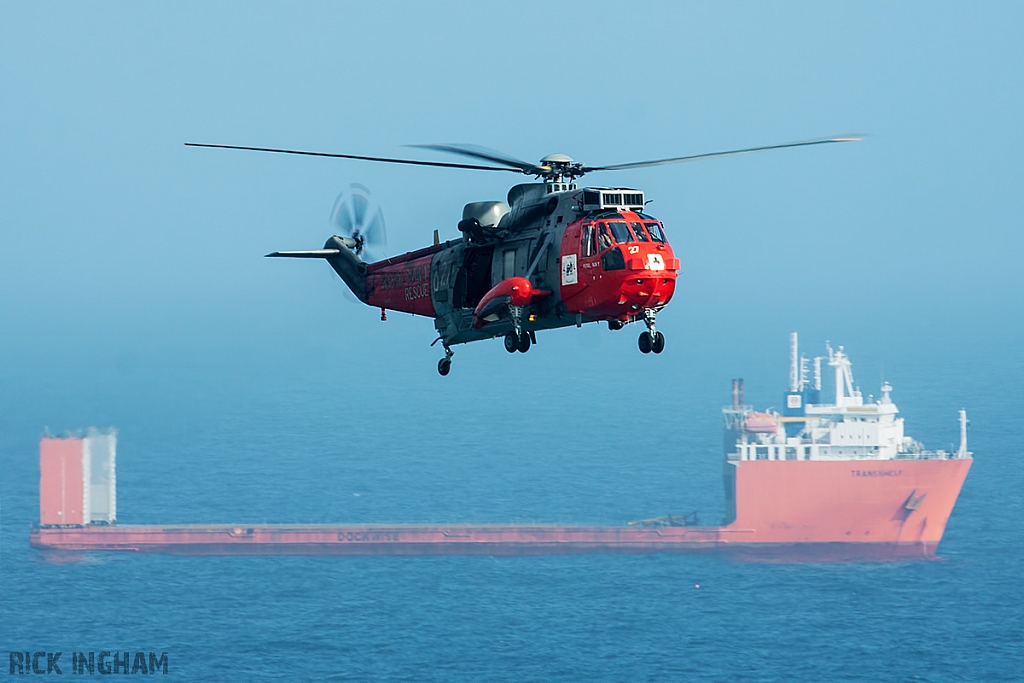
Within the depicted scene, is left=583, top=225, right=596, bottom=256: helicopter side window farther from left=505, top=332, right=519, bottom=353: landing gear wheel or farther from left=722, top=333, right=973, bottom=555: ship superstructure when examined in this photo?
left=722, top=333, right=973, bottom=555: ship superstructure

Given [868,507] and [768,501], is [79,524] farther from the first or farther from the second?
[868,507]

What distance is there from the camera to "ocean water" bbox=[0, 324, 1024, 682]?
106m

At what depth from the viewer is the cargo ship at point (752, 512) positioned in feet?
386

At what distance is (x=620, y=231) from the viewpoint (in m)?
24.6

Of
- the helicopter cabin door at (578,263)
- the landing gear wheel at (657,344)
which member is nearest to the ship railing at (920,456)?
the landing gear wheel at (657,344)

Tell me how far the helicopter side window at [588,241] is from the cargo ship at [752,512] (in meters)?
94.8

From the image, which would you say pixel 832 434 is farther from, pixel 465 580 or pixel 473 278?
pixel 473 278

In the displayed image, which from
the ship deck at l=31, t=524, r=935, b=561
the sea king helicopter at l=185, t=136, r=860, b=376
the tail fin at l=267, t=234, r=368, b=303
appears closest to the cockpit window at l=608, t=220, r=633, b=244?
the sea king helicopter at l=185, t=136, r=860, b=376

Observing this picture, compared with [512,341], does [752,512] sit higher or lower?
lower

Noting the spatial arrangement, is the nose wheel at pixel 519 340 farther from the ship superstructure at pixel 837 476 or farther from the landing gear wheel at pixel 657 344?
the ship superstructure at pixel 837 476

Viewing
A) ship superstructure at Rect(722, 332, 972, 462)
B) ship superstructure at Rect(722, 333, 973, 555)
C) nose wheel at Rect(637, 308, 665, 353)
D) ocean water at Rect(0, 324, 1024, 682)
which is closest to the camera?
nose wheel at Rect(637, 308, 665, 353)

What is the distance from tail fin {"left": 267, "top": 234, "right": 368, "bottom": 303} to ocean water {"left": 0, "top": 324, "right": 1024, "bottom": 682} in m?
69.0

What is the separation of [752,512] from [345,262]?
94.0m

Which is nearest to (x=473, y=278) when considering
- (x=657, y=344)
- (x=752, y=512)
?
(x=657, y=344)
